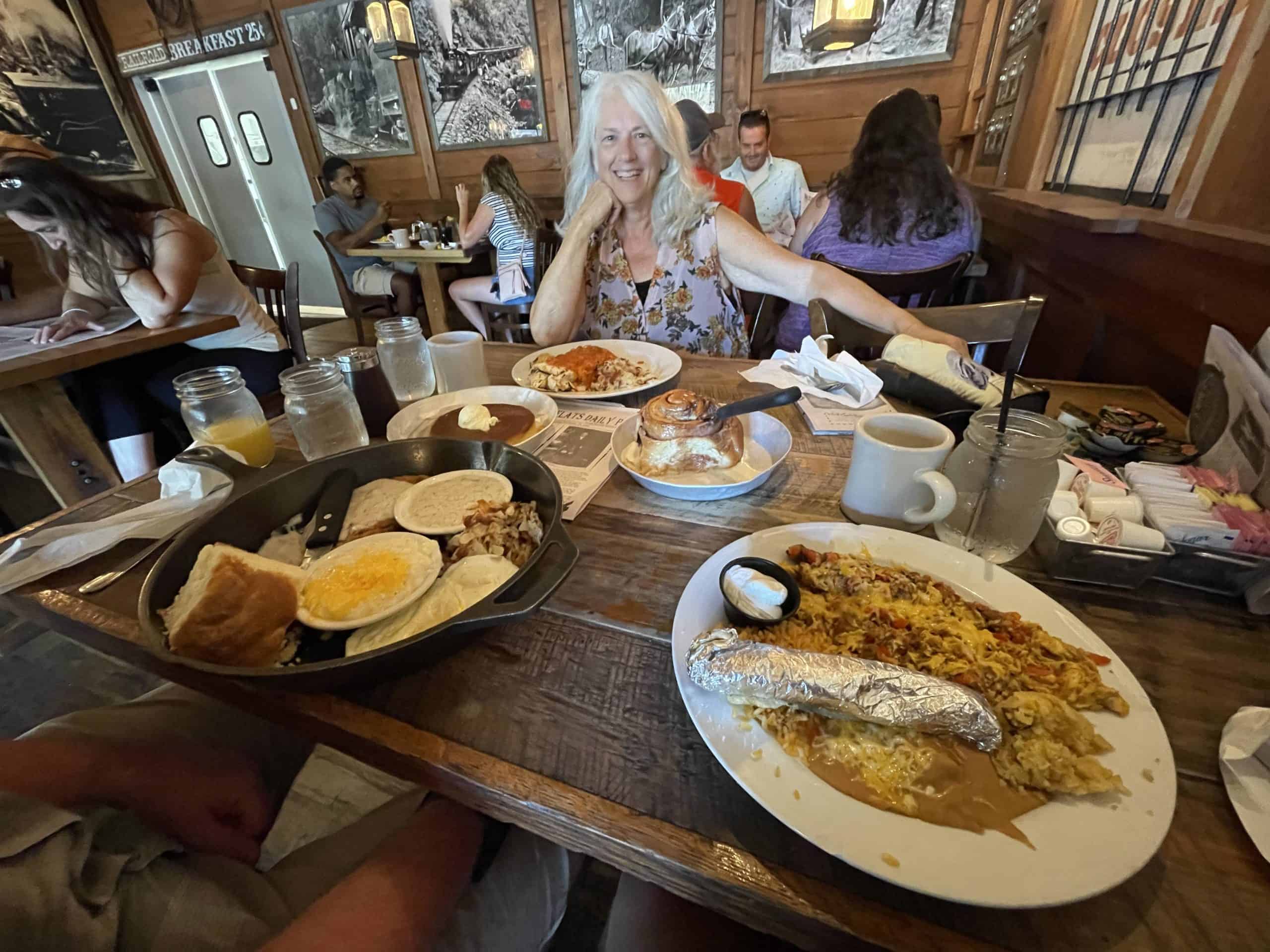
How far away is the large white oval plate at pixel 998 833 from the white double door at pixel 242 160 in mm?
6982

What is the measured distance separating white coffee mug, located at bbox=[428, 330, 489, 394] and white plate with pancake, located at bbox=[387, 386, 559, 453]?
44mm

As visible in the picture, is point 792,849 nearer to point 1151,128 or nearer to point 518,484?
point 518,484

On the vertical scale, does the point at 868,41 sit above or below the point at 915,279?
above

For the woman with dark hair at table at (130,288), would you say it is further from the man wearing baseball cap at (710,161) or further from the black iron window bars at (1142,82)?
the black iron window bars at (1142,82)

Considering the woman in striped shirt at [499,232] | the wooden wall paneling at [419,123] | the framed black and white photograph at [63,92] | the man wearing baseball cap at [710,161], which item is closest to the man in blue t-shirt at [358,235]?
the wooden wall paneling at [419,123]

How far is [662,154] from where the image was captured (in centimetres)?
174

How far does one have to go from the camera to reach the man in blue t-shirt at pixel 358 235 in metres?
4.60

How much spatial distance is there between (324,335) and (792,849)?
6.46 meters

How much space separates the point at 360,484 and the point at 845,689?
0.79 meters

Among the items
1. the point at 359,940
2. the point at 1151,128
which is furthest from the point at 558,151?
the point at 359,940

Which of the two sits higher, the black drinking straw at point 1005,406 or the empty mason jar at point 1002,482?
the black drinking straw at point 1005,406

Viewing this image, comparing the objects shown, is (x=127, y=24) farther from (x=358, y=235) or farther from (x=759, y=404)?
(x=759, y=404)

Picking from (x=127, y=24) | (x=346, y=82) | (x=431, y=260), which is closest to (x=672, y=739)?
(x=431, y=260)

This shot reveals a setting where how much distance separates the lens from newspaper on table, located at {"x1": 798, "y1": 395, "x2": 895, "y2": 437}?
1.09m
